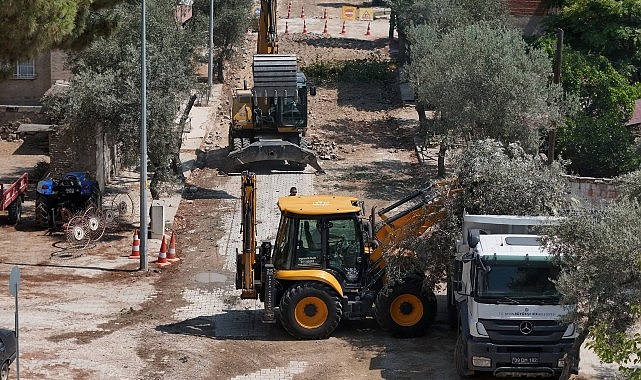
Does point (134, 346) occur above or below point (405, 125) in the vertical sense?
below

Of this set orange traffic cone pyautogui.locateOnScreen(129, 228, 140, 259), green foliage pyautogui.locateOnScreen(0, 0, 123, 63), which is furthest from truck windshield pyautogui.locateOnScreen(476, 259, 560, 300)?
orange traffic cone pyautogui.locateOnScreen(129, 228, 140, 259)

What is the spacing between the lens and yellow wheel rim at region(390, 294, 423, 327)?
62.9 feet

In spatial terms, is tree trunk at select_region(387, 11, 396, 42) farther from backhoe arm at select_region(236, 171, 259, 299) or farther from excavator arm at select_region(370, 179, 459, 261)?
backhoe arm at select_region(236, 171, 259, 299)

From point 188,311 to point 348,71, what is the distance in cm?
2936

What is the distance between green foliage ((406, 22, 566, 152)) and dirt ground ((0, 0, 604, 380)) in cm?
305

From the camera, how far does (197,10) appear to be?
4619 cm

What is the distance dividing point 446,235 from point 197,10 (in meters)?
29.4

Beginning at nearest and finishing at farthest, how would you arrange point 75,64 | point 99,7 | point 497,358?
point 497,358 → point 99,7 → point 75,64

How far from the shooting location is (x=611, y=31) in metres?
37.6

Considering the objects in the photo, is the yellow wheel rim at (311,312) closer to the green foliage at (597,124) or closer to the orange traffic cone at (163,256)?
the orange traffic cone at (163,256)

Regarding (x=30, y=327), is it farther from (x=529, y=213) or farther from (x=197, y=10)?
(x=197, y=10)

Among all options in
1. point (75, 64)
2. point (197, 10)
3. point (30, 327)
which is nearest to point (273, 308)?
point (30, 327)

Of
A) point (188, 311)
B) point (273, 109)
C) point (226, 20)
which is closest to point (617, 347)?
point (188, 311)

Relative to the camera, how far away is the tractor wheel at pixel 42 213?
26.7 metres
